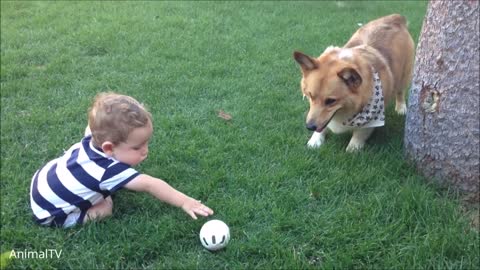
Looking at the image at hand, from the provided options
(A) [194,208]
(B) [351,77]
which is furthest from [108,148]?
(B) [351,77]

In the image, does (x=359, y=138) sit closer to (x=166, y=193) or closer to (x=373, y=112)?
(x=373, y=112)

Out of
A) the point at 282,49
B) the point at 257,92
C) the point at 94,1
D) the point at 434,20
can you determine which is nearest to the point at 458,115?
the point at 434,20

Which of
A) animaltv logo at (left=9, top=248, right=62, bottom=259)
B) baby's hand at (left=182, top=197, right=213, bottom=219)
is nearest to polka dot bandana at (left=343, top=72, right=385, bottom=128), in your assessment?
baby's hand at (left=182, top=197, right=213, bottom=219)

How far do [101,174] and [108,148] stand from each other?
16 centimetres

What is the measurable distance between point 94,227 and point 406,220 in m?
1.99

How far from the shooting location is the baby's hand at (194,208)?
10.1 feet

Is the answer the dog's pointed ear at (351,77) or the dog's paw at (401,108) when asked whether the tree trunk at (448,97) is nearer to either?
the dog's pointed ear at (351,77)

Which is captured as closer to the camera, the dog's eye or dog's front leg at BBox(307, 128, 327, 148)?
the dog's eye

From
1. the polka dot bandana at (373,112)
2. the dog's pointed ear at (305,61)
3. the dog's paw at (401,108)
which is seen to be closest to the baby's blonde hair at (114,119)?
the dog's pointed ear at (305,61)

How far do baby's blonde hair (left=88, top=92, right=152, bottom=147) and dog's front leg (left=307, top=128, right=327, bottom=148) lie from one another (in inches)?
65.3

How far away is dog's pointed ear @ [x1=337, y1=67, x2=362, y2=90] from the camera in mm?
3691

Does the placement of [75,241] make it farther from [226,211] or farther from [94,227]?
[226,211]

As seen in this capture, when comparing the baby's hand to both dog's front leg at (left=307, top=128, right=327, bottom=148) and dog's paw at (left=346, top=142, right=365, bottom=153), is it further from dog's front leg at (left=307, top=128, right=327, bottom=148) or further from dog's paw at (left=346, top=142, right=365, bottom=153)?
dog's paw at (left=346, top=142, right=365, bottom=153)

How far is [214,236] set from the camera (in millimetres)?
2904
